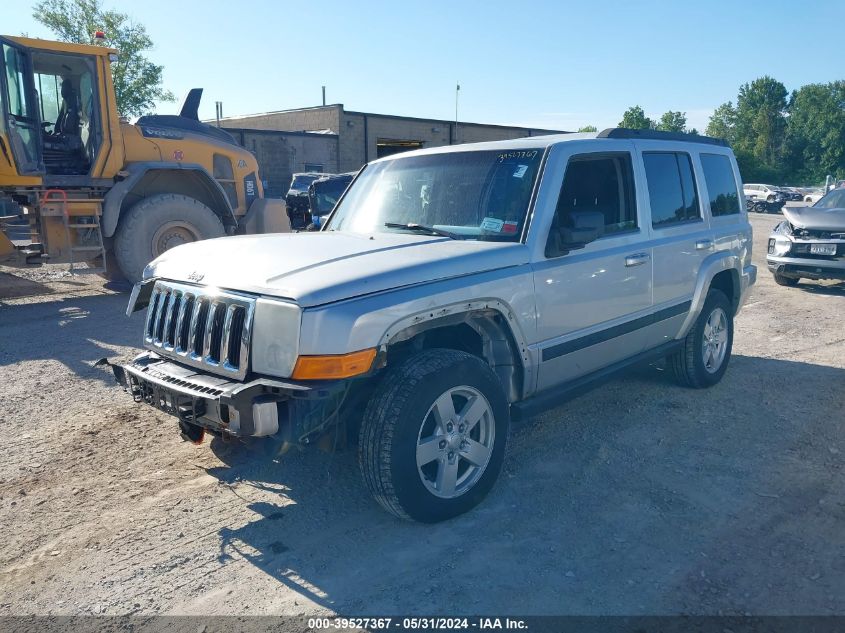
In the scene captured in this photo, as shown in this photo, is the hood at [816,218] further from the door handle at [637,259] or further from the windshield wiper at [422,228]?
the windshield wiper at [422,228]

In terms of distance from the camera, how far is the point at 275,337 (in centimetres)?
316

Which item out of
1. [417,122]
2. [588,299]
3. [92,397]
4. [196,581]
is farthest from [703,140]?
[417,122]

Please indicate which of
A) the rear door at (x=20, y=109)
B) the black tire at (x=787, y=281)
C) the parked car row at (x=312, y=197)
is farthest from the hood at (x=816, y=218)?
the rear door at (x=20, y=109)

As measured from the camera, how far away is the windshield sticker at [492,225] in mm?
4148

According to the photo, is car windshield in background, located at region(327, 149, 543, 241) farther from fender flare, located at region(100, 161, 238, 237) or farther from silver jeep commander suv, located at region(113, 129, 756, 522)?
fender flare, located at region(100, 161, 238, 237)

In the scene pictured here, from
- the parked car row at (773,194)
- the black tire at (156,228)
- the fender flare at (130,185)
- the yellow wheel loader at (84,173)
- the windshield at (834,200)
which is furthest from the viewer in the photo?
the parked car row at (773,194)

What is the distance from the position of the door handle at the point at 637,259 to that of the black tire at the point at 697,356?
1.15m

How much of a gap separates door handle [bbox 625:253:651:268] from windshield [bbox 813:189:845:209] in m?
8.77

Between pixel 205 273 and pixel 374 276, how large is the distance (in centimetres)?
Result: 102

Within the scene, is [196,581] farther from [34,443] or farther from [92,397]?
[92,397]

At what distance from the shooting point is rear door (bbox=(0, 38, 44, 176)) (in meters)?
8.91

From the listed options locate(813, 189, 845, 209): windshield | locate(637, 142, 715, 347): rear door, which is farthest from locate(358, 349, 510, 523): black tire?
locate(813, 189, 845, 209): windshield

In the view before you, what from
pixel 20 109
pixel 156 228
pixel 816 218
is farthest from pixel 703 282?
pixel 20 109

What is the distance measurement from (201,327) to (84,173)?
7.71 metres
